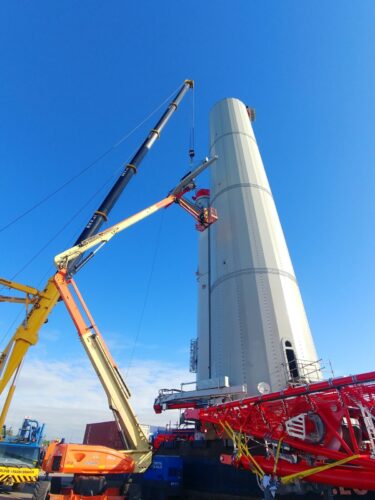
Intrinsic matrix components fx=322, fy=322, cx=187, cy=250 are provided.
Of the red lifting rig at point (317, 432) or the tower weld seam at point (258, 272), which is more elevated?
the tower weld seam at point (258, 272)

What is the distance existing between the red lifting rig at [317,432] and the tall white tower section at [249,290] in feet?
19.3

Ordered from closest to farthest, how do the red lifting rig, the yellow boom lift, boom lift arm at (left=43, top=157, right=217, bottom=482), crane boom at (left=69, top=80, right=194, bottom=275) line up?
the red lifting rig, boom lift arm at (left=43, top=157, right=217, bottom=482), the yellow boom lift, crane boom at (left=69, top=80, right=194, bottom=275)

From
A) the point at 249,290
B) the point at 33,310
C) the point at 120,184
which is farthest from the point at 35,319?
the point at 249,290

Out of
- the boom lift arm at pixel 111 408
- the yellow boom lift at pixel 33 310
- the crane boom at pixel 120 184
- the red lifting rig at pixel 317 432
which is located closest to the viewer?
the red lifting rig at pixel 317 432

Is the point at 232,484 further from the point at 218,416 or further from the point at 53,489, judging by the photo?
the point at 53,489

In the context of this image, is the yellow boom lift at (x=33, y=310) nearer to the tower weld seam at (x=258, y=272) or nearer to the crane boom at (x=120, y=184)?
the crane boom at (x=120, y=184)

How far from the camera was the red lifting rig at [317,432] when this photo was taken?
253 inches

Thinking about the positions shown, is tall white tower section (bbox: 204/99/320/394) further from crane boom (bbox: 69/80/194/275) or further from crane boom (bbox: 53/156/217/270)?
crane boom (bbox: 69/80/194/275)

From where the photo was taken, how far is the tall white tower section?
50.3ft

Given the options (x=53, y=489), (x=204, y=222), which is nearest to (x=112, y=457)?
(x=53, y=489)

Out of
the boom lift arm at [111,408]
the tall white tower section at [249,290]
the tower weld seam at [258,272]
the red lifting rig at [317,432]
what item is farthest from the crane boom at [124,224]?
the red lifting rig at [317,432]

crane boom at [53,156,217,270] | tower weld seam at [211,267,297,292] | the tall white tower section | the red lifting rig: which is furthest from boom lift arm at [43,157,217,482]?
tower weld seam at [211,267,297,292]

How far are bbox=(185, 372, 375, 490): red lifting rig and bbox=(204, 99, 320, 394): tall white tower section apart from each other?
19.3 feet

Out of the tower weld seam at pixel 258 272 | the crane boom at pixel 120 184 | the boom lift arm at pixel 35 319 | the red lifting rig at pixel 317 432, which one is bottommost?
the red lifting rig at pixel 317 432
